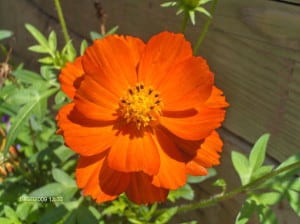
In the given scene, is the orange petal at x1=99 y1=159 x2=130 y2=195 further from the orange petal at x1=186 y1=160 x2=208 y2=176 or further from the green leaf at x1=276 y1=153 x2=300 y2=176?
the green leaf at x1=276 y1=153 x2=300 y2=176

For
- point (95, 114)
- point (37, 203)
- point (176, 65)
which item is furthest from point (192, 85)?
point (37, 203)

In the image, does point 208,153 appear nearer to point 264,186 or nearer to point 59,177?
point 264,186

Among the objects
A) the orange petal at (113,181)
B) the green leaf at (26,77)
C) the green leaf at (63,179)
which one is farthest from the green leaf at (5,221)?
the orange petal at (113,181)

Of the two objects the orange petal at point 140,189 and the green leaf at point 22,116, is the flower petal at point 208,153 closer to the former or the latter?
the orange petal at point 140,189

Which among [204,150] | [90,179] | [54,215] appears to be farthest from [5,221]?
[204,150]

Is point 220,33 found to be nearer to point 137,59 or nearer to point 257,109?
point 257,109
